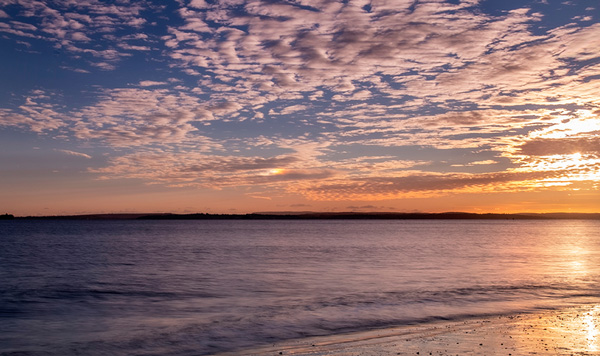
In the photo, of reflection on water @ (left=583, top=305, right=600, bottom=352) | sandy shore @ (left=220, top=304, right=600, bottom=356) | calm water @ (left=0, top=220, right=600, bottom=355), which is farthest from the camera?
calm water @ (left=0, top=220, right=600, bottom=355)

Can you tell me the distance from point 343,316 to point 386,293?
720cm

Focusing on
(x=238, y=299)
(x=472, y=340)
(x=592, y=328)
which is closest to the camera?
(x=472, y=340)

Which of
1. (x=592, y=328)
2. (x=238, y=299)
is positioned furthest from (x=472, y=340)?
(x=238, y=299)

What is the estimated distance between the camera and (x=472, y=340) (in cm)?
1447

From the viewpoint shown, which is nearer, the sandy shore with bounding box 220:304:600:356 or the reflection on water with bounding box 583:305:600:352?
the sandy shore with bounding box 220:304:600:356

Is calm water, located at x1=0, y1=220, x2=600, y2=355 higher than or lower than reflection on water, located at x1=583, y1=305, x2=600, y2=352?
lower

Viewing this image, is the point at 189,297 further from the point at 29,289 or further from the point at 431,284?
the point at 431,284

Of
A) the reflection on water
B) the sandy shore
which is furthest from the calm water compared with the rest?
the reflection on water

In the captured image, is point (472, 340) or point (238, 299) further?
point (238, 299)

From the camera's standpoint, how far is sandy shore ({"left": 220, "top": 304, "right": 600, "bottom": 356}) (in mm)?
13102

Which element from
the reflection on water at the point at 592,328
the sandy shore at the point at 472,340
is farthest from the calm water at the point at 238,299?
the reflection on water at the point at 592,328

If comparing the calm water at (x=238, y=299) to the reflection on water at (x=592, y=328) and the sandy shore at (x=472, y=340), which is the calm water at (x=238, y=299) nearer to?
the sandy shore at (x=472, y=340)

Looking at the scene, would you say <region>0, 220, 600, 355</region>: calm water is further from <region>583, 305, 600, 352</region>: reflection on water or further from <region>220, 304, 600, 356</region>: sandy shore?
<region>583, 305, 600, 352</region>: reflection on water

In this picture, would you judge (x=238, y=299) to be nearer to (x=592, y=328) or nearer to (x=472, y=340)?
(x=472, y=340)
